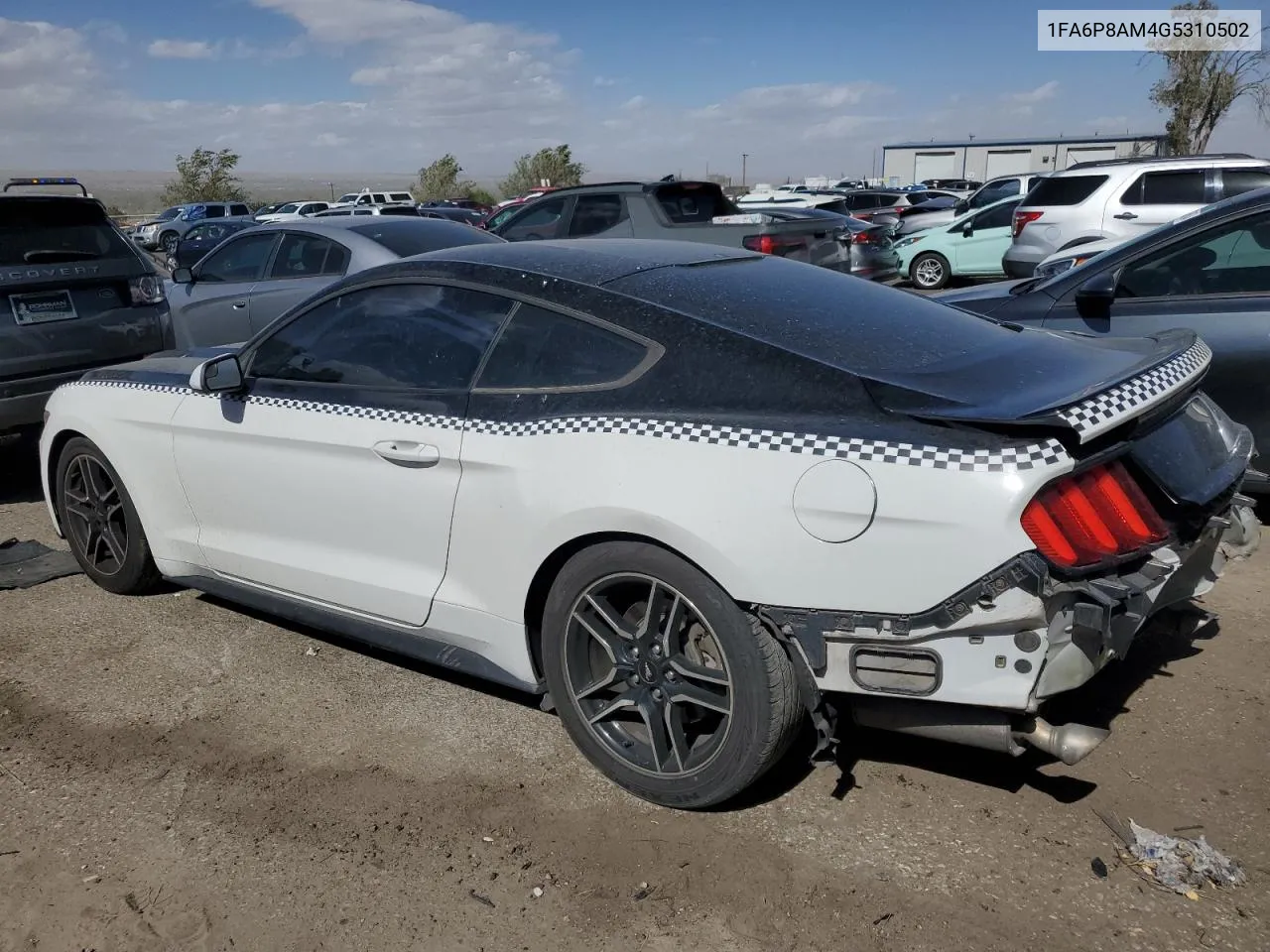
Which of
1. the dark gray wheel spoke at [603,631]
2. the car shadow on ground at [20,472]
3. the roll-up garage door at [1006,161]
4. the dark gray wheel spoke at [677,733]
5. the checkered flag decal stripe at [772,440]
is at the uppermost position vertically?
the checkered flag decal stripe at [772,440]

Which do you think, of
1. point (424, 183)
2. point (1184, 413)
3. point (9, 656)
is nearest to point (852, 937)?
point (1184, 413)

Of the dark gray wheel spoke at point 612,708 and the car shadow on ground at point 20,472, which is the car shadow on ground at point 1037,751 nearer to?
the dark gray wheel spoke at point 612,708

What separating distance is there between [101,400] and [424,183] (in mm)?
66345

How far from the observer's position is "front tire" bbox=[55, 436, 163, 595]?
15.2 ft

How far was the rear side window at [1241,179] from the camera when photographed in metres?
11.6

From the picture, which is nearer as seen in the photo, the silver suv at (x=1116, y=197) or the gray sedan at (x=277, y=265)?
the gray sedan at (x=277, y=265)

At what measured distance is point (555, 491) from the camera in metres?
3.03

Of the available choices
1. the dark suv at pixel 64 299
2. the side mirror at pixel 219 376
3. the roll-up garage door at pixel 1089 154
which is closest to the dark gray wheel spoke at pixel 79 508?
the side mirror at pixel 219 376

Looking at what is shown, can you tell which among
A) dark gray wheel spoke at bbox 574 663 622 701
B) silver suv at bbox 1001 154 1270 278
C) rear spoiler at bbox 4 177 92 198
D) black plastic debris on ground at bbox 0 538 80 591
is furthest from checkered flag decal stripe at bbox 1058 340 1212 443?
silver suv at bbox 1001 154 1270 278

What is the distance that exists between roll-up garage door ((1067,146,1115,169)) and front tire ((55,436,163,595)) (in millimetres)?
62817

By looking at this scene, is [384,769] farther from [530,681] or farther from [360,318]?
[360,318]

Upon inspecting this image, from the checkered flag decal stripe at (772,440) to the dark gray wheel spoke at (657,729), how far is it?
78 centimetres

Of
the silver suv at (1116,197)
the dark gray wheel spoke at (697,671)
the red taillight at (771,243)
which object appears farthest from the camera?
the silver suv at (1116,197)

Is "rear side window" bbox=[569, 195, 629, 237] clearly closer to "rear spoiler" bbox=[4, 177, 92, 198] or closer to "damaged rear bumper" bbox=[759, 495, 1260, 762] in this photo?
"rear spoiler" bbox=[4, 177, 92, 198]
